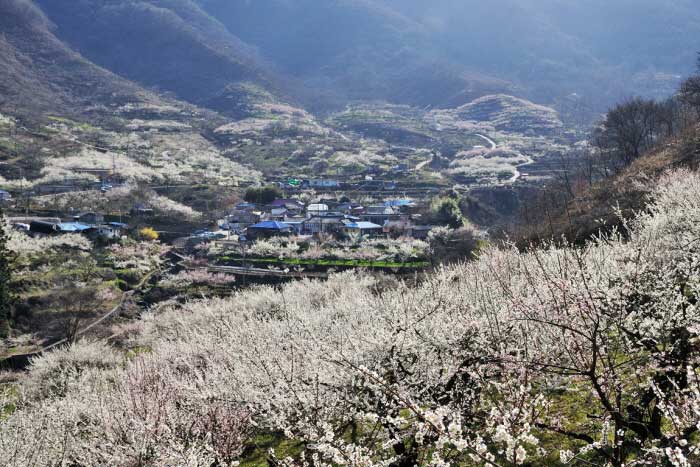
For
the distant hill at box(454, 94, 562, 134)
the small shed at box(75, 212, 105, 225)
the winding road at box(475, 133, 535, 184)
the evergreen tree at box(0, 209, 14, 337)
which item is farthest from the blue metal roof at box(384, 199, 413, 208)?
the distant hill at box(454, 94, 562, 134)

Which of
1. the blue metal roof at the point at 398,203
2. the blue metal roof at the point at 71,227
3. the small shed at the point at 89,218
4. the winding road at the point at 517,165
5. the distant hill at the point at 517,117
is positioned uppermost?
the distant hill at the point at 517,117

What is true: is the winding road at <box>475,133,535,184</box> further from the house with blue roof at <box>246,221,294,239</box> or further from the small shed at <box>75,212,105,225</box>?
the small shed at <box>75,212,105,225</box>

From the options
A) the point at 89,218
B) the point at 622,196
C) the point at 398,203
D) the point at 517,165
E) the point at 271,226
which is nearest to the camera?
the point at 622,196

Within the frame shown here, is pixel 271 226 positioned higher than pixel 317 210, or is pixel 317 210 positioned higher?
pixel 317 210

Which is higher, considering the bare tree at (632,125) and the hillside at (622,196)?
the bare tree at (632,125)

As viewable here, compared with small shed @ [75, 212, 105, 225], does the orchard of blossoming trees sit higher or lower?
lower

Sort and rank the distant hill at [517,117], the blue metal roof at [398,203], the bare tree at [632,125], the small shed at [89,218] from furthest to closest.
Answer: the distant hill at [517,117], the blue metal roof at [398,203], the small shed at [89,218], the bare tree at [632,125]

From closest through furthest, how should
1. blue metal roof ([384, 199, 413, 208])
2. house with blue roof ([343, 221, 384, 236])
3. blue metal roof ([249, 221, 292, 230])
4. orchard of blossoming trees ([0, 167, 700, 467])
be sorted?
orchard of blossoming trees ([0, 167, 700, 467]) < blue metal roof ([249, 221, 292, 230]) < house with blue roof ([343, 221, 384, 236]) < blue metal roof ([384, 199, 413, 208])

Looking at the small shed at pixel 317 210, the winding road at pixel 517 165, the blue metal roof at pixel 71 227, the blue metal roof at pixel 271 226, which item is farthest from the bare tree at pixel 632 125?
the blue metal roof at pixel 71 227

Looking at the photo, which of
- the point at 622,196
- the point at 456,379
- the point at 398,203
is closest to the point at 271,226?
the point at 398,203

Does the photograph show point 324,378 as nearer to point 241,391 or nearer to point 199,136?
point 241,391

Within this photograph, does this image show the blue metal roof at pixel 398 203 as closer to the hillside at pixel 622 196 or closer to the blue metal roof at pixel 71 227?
the hillside at pixel 622 196

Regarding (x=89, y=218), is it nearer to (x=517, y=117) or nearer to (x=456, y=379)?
(x=456, y=379)

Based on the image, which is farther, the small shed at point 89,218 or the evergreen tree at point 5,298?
the small shed at point 89,218
